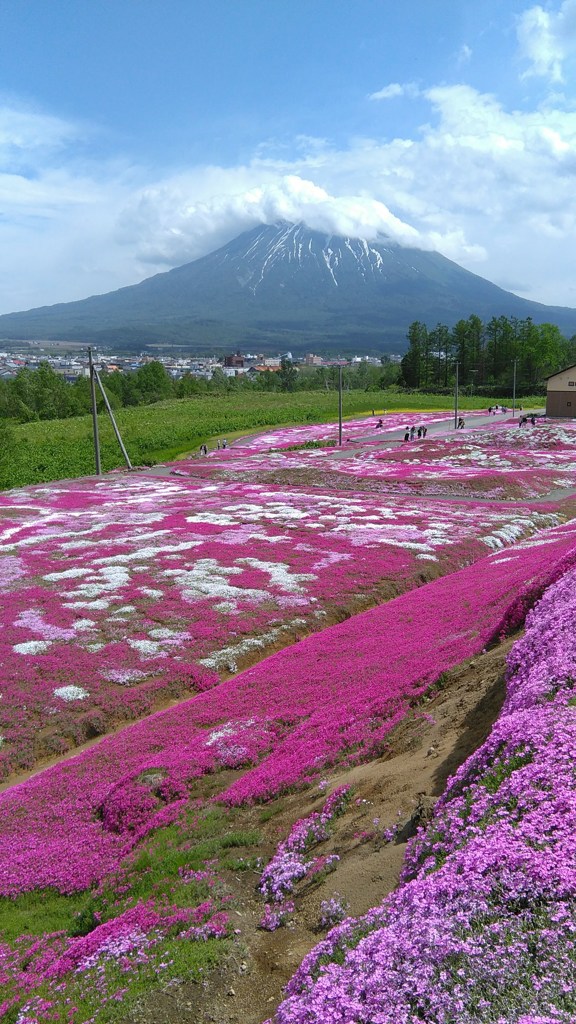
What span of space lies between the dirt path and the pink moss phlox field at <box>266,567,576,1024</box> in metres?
1.10

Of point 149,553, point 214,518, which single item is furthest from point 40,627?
point 214,518

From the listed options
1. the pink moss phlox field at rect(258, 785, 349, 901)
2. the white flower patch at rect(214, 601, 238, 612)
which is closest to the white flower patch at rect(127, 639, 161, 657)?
the white flower patch at rect(214, 601, 238, 612)

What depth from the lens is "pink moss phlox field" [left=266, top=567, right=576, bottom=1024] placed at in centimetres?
480

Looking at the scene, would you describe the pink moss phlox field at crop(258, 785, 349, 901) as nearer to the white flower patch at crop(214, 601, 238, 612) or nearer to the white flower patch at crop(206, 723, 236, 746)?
the white flower patch at crop(206, 723, 236, 746)

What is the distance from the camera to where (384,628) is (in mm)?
20562

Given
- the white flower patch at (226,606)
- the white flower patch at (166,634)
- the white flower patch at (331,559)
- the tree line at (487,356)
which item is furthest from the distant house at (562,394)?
the white flower patch at (166,634)

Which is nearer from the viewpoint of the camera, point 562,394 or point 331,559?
point 331,559

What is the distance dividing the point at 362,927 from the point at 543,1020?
2.61 metres

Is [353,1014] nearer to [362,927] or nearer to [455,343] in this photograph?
[362,927]

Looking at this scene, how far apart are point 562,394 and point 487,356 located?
83.5 m

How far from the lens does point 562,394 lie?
9806 cm

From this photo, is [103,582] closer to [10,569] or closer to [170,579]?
[170,579]

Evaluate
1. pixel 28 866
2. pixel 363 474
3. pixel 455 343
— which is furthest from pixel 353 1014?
pixel 455 343

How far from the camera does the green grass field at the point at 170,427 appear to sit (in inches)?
3182
